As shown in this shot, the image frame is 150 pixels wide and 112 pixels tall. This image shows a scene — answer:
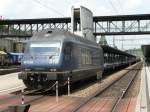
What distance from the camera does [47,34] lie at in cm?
2042

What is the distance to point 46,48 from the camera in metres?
19.7

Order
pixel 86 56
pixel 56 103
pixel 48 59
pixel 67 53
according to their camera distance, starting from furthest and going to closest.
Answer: pixel 86 56 < pixel 67 53 < pixel 48 59 < pixel 56 103

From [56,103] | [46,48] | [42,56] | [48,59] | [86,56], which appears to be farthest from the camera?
[86,56]

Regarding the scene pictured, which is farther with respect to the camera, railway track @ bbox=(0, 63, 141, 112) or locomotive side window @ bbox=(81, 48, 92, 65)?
locomotive side window @ bbox=(81, 48, 92, 65)

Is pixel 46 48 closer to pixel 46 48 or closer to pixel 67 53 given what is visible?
pixel 46 48

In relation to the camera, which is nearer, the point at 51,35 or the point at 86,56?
the point at 51,35

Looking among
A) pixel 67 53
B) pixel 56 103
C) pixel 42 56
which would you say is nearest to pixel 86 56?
pixel 67 53

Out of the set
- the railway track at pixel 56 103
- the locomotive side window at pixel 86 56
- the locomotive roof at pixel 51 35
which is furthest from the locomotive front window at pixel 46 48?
the locomotive side window at pixel 86 56

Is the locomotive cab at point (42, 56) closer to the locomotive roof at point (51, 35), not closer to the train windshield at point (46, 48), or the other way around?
the train windshield at point (46, 48)

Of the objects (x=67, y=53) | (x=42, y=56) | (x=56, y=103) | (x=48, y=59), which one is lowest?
(x=56, y=103)

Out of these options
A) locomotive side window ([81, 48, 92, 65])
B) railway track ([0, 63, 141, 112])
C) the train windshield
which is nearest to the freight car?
the train windshield

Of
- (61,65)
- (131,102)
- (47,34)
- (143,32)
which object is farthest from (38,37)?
(143,32)

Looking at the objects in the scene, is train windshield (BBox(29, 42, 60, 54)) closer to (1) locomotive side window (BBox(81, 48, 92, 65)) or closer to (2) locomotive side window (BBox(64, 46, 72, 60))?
(2) locomotive side window (BBox(64, 46, 72, 60))

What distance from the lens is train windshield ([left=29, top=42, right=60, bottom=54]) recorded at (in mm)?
19516
